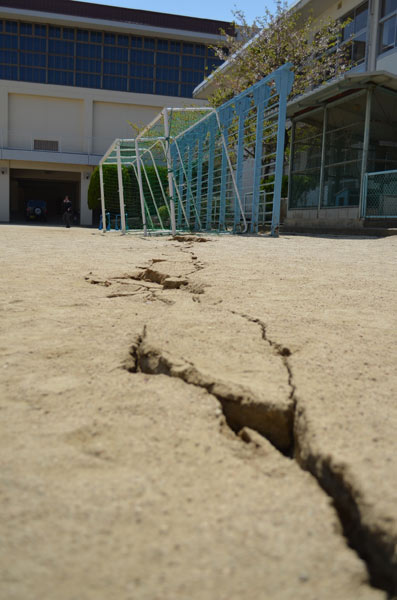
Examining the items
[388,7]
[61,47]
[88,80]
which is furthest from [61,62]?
[388,7]

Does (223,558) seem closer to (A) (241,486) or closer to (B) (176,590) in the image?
(B) (176,590)

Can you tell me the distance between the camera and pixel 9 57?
28.1m

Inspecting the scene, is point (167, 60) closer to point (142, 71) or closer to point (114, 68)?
point (142, 71)

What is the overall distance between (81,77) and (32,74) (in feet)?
8.79

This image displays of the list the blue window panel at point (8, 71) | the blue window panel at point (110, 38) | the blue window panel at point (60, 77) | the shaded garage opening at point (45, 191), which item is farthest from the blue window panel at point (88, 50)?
the shaded garage opening at point (45, 191)

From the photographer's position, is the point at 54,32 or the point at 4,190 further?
the point at 54,32

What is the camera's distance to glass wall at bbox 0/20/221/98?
2814cm

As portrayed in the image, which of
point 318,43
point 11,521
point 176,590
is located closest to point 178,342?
point 11,521

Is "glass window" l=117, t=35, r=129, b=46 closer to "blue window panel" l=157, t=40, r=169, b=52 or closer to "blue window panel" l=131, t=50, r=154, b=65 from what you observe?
"blue window panel" l=131, t=50, r=154, b=65

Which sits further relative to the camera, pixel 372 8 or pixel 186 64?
pixel 186 64

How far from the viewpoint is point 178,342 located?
2014 mm

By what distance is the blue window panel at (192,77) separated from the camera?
29773 mm

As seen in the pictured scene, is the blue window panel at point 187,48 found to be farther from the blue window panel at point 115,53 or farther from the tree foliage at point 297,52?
the tree foliage at point 297,52

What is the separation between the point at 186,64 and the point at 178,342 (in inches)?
1223
